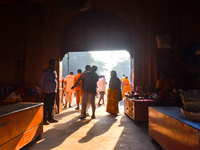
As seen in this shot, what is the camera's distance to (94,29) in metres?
7.16

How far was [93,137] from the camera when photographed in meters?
3.42

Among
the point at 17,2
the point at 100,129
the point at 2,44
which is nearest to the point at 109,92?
the point at 100,129

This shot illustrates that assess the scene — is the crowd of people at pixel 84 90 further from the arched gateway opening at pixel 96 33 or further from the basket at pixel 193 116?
the basket at pixel 193 116

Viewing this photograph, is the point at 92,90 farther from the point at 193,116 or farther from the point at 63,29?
the point at 193,116

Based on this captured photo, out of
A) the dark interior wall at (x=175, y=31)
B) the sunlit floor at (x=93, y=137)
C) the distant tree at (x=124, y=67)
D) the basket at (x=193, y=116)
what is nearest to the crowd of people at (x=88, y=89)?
the sunlit floor at (x=93, y=137)

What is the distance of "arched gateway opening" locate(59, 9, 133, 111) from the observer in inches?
278

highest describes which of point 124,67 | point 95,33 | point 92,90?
point 124,67

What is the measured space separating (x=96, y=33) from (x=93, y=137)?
193 inches

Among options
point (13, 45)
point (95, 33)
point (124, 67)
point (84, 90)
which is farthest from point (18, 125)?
point (124, 67)

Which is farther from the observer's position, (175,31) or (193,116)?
(175,31)

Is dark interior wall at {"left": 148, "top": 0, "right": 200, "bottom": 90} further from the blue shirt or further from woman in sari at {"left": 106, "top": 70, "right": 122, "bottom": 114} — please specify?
the blue shirt

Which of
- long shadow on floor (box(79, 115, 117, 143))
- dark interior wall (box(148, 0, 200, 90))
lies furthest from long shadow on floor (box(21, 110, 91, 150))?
dark interior wall (box(148, 0, 200, 90))

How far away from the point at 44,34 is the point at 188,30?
5.43m

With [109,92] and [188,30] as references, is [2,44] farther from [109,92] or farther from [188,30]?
[188,30]
